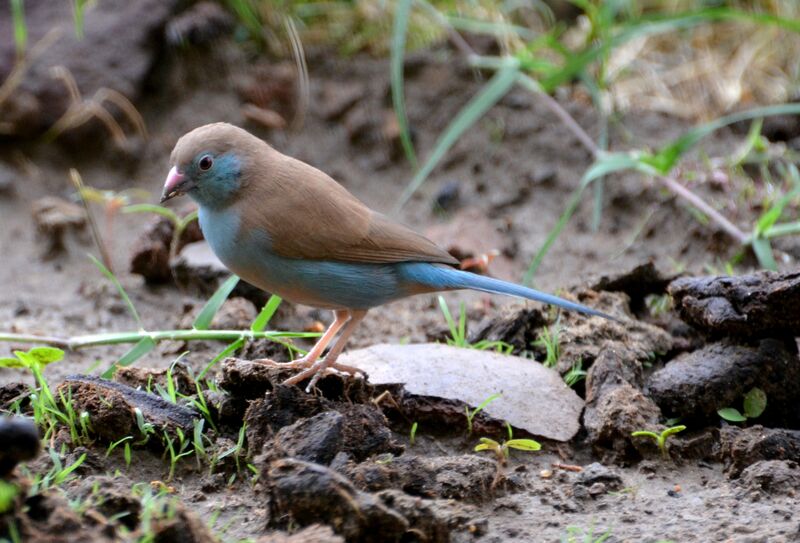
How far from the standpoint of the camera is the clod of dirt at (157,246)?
5199 mm

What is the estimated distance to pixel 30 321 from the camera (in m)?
5.08

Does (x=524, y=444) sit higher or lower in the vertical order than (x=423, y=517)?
lower

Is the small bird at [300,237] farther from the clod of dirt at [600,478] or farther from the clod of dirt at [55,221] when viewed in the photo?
the clod of dirt at [55,221]

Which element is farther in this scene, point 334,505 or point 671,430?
point 671,430

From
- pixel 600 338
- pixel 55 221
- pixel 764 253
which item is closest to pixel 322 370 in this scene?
pixel 600 338

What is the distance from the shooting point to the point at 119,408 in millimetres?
3412

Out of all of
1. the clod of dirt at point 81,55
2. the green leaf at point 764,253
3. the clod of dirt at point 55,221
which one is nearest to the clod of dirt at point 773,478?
the green leaf at point 764,253

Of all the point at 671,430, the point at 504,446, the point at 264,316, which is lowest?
the point at 504,446

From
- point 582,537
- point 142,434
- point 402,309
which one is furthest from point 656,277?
point 142,434

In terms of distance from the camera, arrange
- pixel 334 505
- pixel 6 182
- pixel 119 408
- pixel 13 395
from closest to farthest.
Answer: pixel 334 505 → pixel 119 408 → pixel 13 395 → pixel 6 182

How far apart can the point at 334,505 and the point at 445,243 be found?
114 inches

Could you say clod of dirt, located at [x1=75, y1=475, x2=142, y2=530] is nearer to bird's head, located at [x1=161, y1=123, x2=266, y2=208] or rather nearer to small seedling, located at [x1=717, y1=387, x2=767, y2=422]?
bird's head, located at [x1=161, y1=123, x2=266, y2=208]

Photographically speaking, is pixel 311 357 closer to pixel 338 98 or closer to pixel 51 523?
pixel 51 523

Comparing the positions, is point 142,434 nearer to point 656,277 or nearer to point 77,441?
point 77,441
